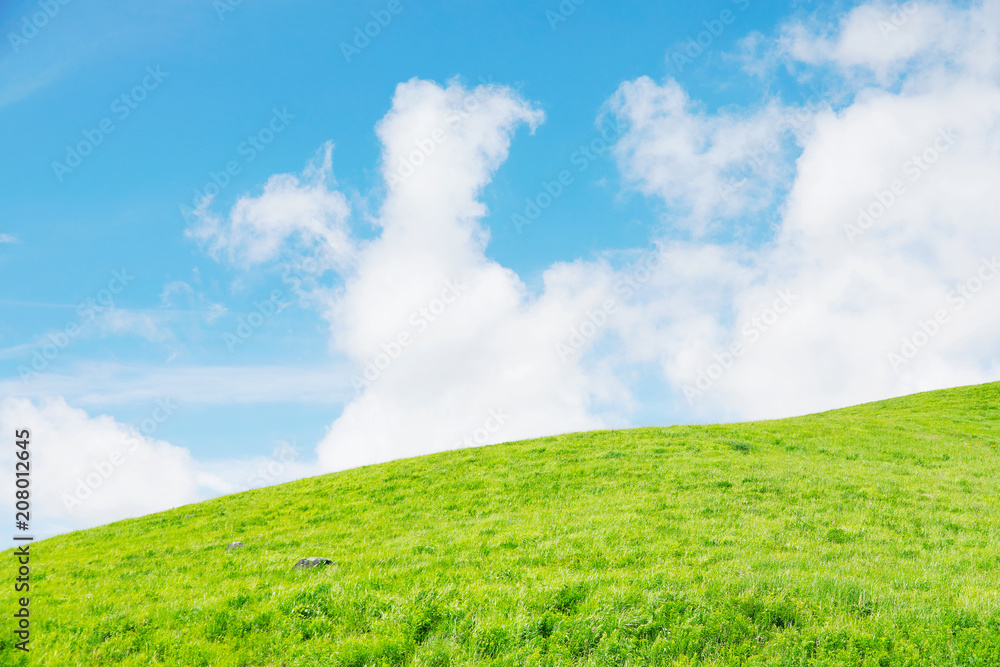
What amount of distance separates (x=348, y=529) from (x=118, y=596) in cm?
851

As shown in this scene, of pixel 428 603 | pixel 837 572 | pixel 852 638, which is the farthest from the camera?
pixel 837 572

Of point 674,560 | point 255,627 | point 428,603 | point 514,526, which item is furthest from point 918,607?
point 255,627

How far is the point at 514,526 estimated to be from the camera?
1820 cm

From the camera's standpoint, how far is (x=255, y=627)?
10.7m

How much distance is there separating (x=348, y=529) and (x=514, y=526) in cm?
703

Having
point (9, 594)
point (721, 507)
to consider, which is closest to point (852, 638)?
point (721, 507)

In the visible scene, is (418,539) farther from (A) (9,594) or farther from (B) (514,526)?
(A) (9,594)

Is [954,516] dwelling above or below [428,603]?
below

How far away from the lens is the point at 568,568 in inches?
522

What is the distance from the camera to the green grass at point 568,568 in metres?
9.48

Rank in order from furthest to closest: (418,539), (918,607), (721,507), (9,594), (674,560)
A: (721,507) → (418,539) → (9,594) → (674,560) → (918,607)

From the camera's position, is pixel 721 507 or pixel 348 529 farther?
pixel 348 529

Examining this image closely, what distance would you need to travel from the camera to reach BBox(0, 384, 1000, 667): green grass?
31.1 feet

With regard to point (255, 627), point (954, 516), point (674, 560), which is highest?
point (255, 627)
